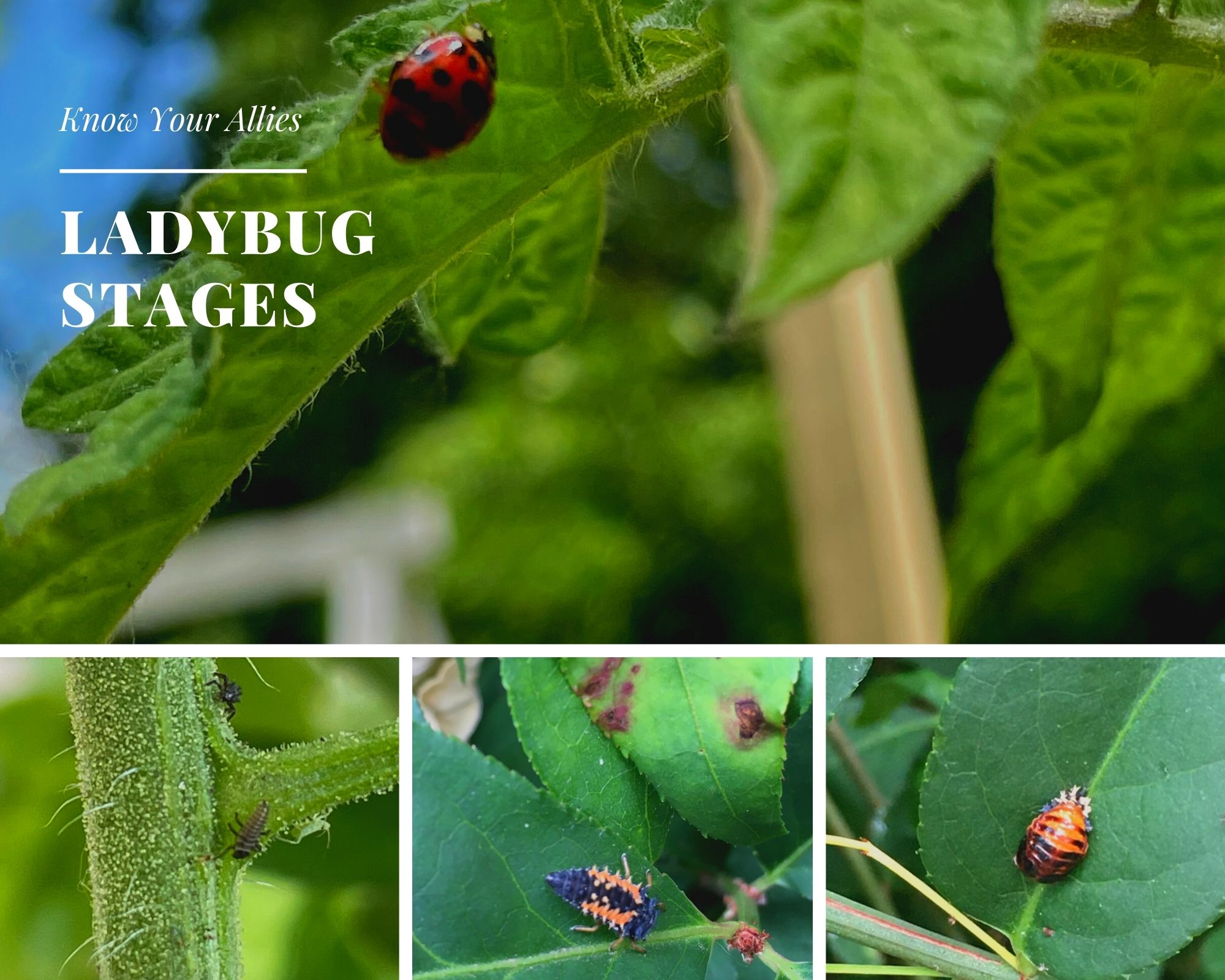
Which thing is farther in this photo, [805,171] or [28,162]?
[28,162]

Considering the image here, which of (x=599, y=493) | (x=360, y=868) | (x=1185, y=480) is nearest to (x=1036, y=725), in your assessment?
(x=360, y=868)

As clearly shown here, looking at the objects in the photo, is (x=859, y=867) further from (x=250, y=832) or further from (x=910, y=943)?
(x=250, y=832)

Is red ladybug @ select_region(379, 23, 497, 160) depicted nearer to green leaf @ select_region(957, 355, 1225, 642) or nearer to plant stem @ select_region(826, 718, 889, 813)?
plant stem @ select_region(826, 718, 889, 813)

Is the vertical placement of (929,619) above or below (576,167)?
below

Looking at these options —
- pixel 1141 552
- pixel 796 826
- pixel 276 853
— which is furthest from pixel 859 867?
pixel 1141 552

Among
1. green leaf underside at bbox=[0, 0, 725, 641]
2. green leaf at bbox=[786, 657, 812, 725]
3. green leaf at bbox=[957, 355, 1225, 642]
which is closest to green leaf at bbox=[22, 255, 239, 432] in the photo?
green leaf underside at bbox=[0, 0, 725, 641]

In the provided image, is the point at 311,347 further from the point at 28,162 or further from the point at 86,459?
the point at 28,162

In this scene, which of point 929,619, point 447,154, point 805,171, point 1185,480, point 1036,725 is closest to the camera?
point 805,171
